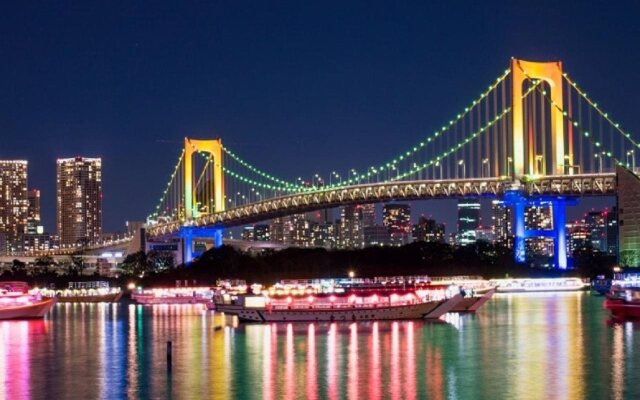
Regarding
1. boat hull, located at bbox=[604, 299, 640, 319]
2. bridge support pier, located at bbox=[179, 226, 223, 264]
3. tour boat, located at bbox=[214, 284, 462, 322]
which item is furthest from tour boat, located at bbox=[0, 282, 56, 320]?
bridge support pier, located at bbox=[179, 226, 223, 264]

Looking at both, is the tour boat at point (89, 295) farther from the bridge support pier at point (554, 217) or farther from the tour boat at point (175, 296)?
the bridge support pier at point (554, 217)

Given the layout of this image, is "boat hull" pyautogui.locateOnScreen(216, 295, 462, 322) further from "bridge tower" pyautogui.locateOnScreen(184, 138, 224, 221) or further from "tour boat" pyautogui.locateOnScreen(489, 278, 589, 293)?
"bridge tower" pyautogui.locateOnScreen(184, 138, 224, 221)

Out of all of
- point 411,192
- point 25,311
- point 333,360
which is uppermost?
point 411,192

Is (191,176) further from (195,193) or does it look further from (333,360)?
(333,360)

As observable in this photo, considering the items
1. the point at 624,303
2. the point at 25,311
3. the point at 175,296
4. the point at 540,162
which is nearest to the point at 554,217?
the point at 540,162

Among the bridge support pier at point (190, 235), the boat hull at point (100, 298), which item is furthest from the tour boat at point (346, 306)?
the bridge support pier at point (190, 235)

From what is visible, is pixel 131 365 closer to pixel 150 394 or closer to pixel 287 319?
pixel 150 394
